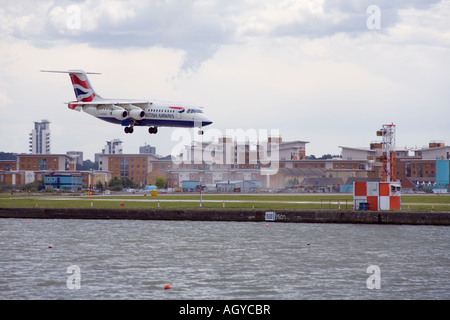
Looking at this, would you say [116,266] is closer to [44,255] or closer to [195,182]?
[44,255]

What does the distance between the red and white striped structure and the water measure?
4.95 metres

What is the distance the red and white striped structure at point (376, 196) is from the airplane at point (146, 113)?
17.1m

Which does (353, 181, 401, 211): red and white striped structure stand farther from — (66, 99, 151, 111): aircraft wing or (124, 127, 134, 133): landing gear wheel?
(66, 99, 151, 111): aircraft wing

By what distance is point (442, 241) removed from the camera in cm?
5741

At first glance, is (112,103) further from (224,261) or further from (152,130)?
(224,261)

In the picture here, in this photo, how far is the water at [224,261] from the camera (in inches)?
1443

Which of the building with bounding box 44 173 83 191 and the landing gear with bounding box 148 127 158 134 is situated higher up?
the landing gear with bounding box 148 127 158 134

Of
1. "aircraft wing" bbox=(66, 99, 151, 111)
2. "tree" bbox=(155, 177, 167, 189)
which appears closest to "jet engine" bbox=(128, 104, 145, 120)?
"aircraft wing" bbox=(66, 99, 151, 111)

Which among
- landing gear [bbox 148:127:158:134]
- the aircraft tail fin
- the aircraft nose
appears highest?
the aircraft tail fin

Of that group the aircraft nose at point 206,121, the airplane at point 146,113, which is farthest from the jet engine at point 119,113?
the aircraft nose at point 206,121

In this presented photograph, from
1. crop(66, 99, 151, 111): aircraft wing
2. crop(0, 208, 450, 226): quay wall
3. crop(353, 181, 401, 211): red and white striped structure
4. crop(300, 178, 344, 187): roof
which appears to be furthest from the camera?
crop(300, 178, 344, 187): roof

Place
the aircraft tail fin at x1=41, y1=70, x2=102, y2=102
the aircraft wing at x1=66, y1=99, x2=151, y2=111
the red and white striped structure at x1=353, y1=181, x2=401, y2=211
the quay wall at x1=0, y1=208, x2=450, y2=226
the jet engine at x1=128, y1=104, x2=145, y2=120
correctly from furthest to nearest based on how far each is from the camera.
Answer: the aircraft tail fin at x1=41, y1=70, x2=102, y2=102 < the aircraft wing at x1=66, y1=99, x2=151, y2=111 < the jet engine at x1=128, y1=104, x2=145, y2=120 < the red and white striped structure at x1=353, y1=181, x2=401, y2=211 < the quay wall at x1=0, y1=208, x2=450, y2=226

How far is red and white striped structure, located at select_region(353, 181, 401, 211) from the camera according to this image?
7150cm
